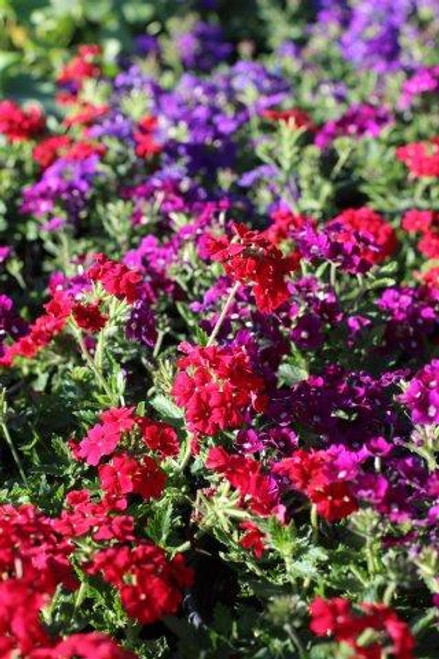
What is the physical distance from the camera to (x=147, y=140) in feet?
14.8

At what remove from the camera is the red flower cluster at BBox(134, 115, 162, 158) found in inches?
175

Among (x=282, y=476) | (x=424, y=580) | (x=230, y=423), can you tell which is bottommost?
(x=424, y=580)

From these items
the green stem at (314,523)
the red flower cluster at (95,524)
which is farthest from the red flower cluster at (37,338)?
the green stem at (314,523)

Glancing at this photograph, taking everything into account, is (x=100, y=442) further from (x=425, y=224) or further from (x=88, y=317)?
(x=425, y=224)

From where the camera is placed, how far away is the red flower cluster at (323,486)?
2.24 m

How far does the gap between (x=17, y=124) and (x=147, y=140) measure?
0.71m

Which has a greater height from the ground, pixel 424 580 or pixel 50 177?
pixel 50 177

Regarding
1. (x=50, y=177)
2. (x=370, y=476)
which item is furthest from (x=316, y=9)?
(x=370, y=476)

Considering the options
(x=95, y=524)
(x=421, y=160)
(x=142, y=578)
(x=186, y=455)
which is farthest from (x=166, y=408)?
(x=421, y=160)

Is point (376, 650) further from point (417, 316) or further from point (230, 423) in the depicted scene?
point (417, 316)

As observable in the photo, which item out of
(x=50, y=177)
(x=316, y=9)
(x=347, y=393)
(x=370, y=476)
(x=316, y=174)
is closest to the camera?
(x=370, y=476)

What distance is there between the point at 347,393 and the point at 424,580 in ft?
2.25

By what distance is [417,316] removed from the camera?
3.33 meters

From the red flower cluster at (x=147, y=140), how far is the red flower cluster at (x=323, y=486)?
2544 millimetres
